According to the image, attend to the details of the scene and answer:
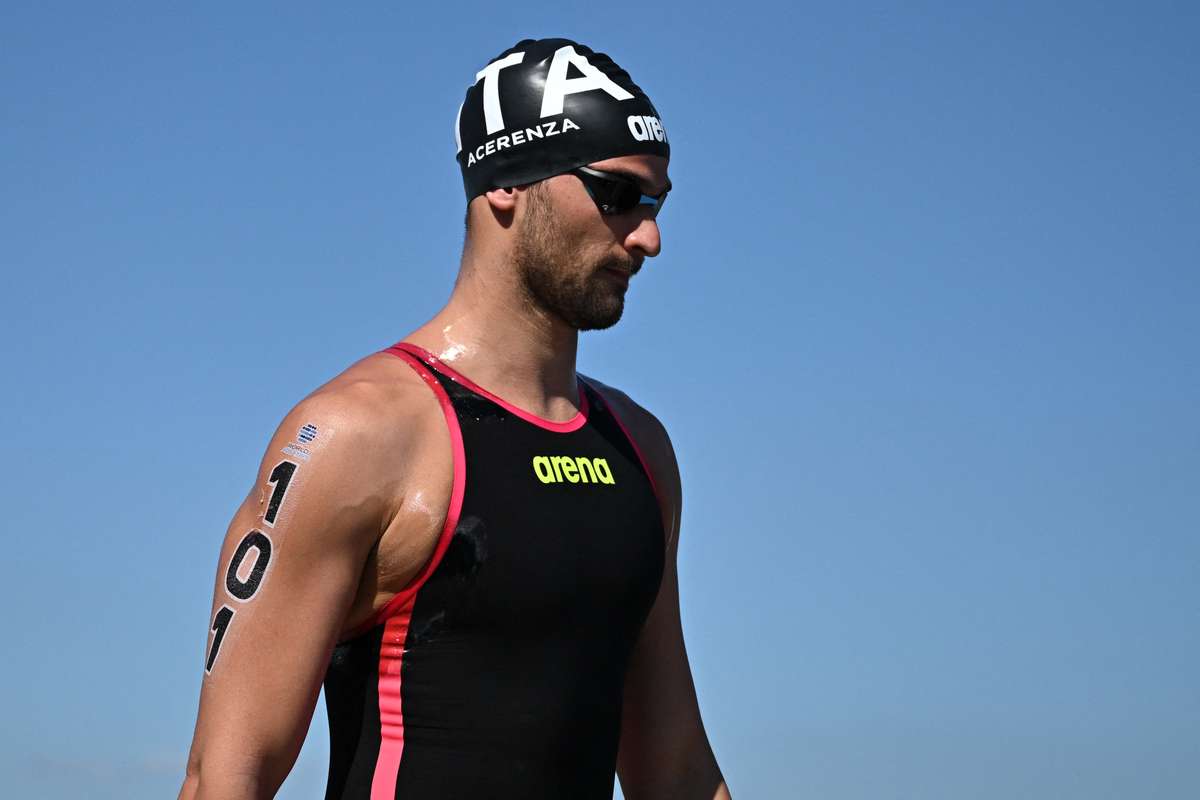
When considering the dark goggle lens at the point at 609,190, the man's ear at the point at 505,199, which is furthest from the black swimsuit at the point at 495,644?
the dark goggle lens at the point at 609,190

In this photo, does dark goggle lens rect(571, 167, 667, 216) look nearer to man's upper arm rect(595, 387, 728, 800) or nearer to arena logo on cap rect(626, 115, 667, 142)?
arena logo on cap rect(626, 115, 667, 142)

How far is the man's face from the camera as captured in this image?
4676 millimetres

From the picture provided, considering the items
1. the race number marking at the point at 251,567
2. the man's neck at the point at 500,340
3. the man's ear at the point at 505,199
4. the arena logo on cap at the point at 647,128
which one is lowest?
the race number marking at the point at 251,567

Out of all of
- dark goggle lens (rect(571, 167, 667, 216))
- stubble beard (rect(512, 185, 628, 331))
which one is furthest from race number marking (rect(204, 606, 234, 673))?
dark goggle lens (rect(571, 167, 667, 216))

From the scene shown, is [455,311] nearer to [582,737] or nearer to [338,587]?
[338,587]

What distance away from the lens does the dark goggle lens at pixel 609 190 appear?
4.73 meters

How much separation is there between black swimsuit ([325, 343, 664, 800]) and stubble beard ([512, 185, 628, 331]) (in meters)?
0.36

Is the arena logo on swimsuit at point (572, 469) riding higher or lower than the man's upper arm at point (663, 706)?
higher

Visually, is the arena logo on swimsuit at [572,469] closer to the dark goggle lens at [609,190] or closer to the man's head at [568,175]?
the man's head at [568,175]

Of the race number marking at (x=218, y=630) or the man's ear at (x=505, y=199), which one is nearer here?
the race number marking at (x=218, y=630)

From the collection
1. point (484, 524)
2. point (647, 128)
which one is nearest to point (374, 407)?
point (484, 524)

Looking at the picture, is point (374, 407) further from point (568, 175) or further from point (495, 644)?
point (568, 175)

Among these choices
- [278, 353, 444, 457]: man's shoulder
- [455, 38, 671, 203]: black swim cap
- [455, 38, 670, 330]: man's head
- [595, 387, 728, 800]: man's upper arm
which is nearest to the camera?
[278, 353, 444, 457]: man's shoulder

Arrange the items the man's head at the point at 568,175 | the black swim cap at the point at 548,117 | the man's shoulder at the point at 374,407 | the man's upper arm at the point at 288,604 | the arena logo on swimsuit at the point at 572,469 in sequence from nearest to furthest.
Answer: the man's upper arm at the point at 288,604 < the man's shoulder at the point at 374,407 < the arena logo on swimsuit at the point at 572,469 < the man's head at the point at 568,175 < the black swim cap at the point at 548,117
